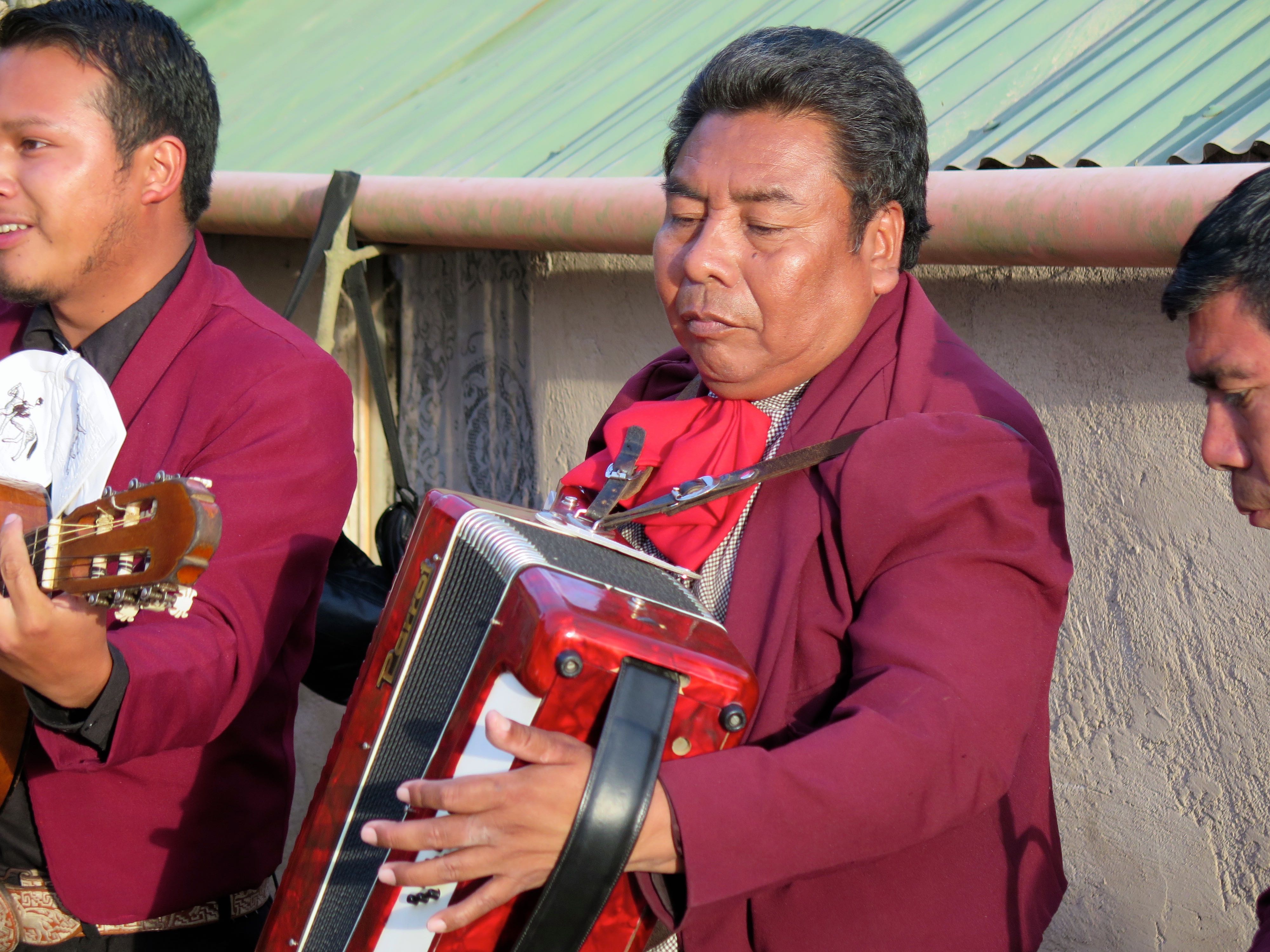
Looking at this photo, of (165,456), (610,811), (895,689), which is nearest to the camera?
(610,811)

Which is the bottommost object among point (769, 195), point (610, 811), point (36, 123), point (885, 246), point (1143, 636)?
point (1143, 636)

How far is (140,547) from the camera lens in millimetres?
1575

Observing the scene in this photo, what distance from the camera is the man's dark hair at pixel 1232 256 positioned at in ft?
5.04

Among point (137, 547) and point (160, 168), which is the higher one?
point (160, 168)

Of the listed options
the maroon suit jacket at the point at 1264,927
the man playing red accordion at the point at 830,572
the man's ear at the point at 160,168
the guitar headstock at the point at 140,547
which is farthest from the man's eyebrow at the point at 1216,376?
the man's ear at the point at 160,168

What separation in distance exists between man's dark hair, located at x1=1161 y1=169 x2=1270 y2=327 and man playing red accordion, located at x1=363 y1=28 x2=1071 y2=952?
25 centimetres

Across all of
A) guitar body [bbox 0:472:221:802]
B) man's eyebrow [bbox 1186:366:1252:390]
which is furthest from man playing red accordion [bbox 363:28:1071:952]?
guitar body [bbox 0:472:221:802]

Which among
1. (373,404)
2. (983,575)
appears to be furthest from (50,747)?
(373,404)

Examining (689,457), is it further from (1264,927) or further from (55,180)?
(55,180)

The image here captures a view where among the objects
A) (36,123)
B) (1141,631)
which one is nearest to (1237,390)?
(1141,631)

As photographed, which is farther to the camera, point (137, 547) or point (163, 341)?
point (163, 341)

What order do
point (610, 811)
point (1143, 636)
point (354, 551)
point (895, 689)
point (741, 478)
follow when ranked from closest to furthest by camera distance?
point (610, 811)
point (895, 689)
point (741, 478)
point (1143, 636)
point (354, 551)

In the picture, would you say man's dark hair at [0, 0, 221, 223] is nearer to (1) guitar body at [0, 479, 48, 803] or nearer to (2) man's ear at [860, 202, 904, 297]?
(1) guitar body at [0, 479, 48, 803]

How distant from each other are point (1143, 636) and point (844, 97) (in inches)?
49.4
